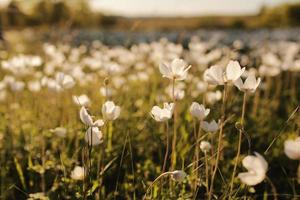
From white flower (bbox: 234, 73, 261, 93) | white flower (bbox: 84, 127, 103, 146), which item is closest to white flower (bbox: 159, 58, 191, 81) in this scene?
white flower (bbox: 234, 73, 261, 93)

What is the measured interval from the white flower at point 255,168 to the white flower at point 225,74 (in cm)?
59

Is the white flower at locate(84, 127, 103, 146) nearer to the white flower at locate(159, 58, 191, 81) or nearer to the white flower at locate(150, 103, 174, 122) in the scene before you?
the white flower at locate(150, 103, 174, 122)

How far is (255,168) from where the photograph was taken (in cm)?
132

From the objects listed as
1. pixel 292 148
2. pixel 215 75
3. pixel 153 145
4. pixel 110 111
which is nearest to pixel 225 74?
pixel 215 75

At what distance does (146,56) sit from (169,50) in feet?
4.71

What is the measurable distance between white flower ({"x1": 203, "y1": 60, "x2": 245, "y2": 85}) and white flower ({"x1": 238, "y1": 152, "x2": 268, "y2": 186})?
588 mm

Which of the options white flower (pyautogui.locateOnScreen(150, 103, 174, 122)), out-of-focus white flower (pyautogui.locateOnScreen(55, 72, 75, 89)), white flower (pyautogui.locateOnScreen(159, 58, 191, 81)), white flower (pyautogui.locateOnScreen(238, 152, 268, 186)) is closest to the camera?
white flower (pyautogui.locateOnScreen(238, 152, 268, 186))

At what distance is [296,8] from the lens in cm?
2491

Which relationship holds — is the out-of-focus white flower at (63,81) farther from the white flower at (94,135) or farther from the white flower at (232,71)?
the white flower at (232,71)

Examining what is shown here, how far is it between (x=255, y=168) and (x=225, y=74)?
0.66 meters

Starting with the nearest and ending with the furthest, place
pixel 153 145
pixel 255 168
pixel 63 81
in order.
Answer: pixel 255 168 → pixel 63 81 → pixel 153 145

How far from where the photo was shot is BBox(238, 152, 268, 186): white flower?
1287 millimetres

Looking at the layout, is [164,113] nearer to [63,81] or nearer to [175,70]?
[175,70]

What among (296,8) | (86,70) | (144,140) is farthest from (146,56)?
(296,8)
